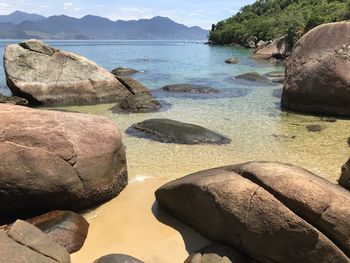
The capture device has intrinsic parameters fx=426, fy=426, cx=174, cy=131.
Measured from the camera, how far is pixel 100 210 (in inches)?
254

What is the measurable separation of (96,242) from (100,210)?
1.01 m

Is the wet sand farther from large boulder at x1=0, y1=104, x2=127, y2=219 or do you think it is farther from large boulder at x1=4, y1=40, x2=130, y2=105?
large boulder at x1=4, y1=40, x2=130, y2=105

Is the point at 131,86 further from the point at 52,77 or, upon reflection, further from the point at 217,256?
the point at 217,256

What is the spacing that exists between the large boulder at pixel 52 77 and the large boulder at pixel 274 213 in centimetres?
1053

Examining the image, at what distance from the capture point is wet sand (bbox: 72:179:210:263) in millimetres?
5262

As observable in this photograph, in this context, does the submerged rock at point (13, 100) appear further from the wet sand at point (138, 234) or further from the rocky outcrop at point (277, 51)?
the rocky outcrop at point (277, 51)

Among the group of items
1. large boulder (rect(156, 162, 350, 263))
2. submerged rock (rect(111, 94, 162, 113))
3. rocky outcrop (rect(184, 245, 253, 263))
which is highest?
large boulder (rect(156, 162, 350, 263))

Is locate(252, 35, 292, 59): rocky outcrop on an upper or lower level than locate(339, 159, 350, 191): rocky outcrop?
lower

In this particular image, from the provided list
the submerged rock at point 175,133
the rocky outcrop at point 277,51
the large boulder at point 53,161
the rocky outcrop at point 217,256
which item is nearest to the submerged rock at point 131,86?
the submerged rock at point 175,133

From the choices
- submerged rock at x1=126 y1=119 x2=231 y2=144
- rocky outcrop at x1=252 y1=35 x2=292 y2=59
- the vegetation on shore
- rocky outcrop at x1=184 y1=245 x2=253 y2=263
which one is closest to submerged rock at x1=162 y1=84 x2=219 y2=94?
submerged rock at x1=126 y1=119 x2=231 y2=144

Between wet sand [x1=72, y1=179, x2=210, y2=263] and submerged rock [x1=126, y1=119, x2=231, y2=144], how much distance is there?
341 centimetres

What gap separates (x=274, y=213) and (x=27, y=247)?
2711 mm

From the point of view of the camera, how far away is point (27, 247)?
4484mm

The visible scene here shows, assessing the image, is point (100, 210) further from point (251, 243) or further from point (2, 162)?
point (251, 243)
